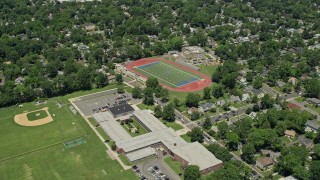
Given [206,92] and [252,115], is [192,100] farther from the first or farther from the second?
[252,115]

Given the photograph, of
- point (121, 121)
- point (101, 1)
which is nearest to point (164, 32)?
point (101, 1)

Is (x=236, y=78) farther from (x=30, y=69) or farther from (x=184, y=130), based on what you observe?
(x=30, y=69)

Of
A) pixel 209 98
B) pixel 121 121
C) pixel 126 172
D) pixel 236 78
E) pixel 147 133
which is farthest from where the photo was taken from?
pixel 236 78

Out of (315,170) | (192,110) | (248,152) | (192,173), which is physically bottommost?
(192,110)

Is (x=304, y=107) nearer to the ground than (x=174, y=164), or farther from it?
nearer to the ground

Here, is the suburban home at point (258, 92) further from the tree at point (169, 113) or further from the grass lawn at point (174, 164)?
the grass lawn at point (174, 164)

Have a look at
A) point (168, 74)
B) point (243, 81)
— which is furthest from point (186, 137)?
point (168, 74)
